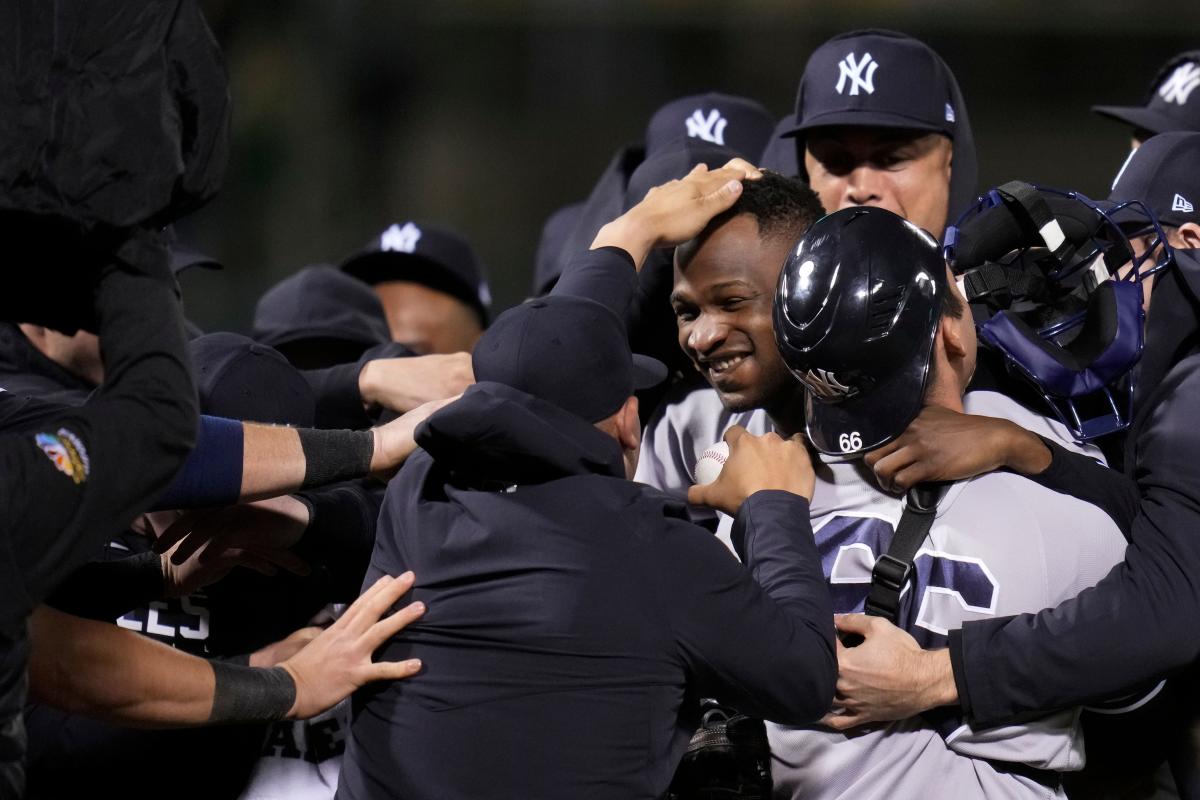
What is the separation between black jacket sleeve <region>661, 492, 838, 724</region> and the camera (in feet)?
6.08

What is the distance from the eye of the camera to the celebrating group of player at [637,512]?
172 centimetres

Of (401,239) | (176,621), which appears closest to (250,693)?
(176,621)

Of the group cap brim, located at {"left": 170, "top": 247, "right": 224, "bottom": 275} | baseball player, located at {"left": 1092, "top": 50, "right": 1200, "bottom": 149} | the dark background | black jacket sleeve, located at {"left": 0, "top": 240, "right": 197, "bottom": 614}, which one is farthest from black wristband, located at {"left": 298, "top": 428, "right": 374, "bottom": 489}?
the dark background

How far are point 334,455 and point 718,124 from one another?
7.37 feet

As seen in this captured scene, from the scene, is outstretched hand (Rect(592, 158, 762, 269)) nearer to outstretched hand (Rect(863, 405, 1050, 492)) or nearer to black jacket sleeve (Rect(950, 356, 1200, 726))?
outstretched hand (Rect(863, 405, 1050, 492))

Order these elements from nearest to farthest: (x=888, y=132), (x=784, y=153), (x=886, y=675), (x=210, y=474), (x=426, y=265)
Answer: (x=886, y=675) < (x=210, y=474) < (x=888, y=132) < (x=784, y=153) < (x=426, y=265)

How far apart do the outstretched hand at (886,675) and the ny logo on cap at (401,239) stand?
9.87 feet

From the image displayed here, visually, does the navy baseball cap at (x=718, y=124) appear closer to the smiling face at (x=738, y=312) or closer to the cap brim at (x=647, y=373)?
the smiling face at (x=738, y=312)

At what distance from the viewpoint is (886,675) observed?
2070 millimetres

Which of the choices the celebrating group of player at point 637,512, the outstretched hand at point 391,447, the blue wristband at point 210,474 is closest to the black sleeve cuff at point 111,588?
the celebrating group of player at point 637,512

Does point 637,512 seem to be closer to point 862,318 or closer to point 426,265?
point 862,318

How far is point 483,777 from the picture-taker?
190 centimetres

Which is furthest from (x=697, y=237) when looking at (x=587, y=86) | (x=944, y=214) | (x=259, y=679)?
(x=587, y=86)

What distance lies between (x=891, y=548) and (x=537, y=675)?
59 centimetres
